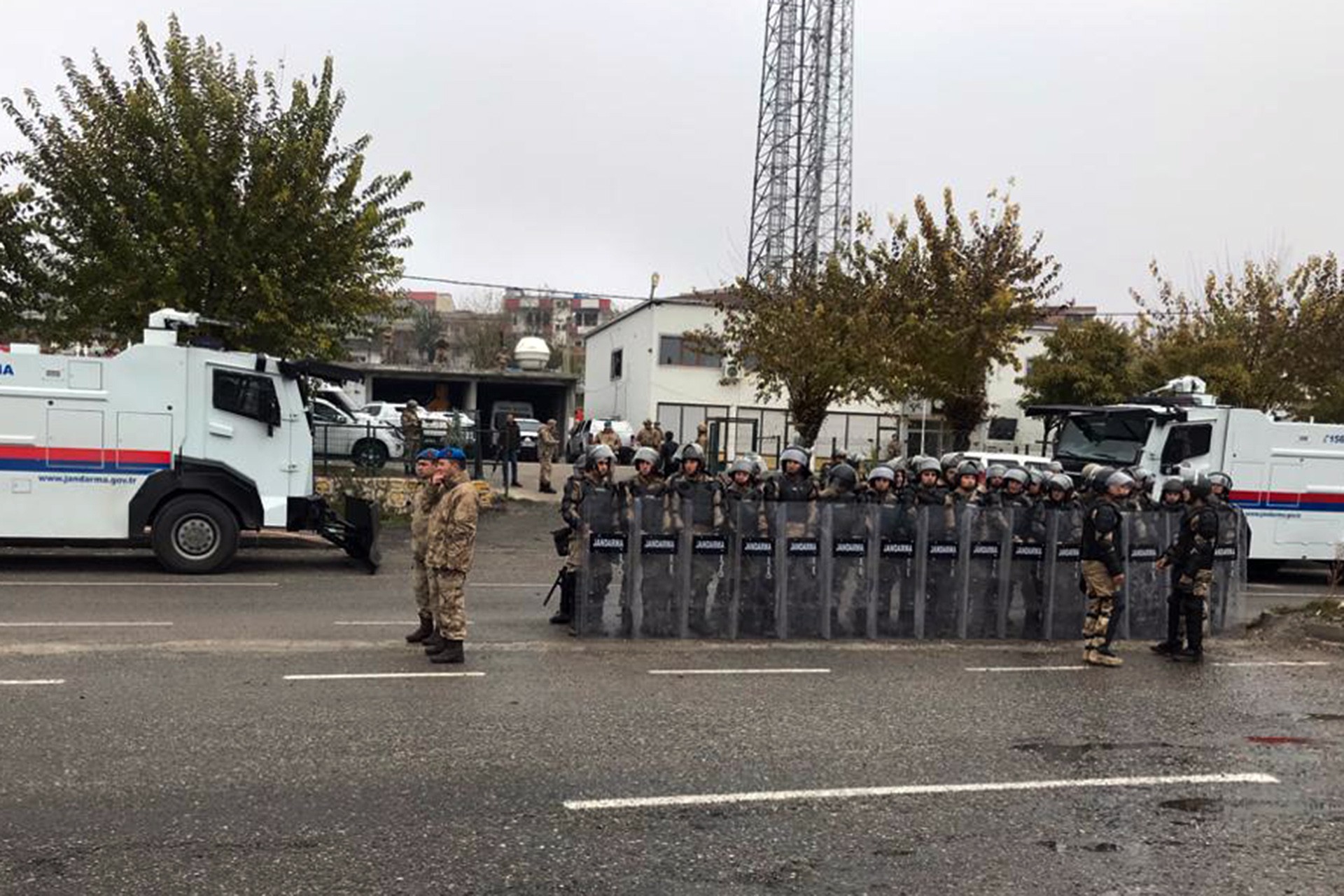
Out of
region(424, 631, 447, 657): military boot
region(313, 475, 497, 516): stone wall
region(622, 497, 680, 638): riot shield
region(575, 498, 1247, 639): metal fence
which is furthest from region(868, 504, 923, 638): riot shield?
region(313, 475, 497, 516): stone wall

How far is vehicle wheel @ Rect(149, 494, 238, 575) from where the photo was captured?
39.1ft

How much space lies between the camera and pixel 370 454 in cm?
2048

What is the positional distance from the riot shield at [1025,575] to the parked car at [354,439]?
12.9m

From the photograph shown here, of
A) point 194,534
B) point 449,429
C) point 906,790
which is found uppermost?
point 449,429

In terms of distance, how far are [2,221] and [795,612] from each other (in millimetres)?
13694

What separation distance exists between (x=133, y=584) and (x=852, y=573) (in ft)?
25.3

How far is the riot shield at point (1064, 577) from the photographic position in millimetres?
10031

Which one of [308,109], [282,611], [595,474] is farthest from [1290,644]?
[308,109]

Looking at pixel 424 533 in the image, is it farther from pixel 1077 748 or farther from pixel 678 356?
pixel 678 356

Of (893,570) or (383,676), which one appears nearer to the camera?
(383,676)

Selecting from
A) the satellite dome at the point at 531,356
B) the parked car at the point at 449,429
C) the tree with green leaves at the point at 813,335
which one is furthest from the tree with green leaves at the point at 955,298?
the satellite dome at the point at 531,356

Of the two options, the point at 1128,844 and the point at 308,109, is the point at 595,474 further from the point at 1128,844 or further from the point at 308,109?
the point at 308,109

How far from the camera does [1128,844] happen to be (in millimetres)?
4746

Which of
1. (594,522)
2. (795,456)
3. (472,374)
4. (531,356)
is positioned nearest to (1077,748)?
(594,522)
